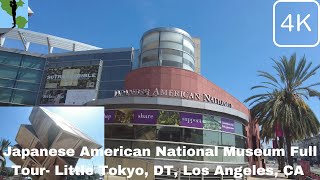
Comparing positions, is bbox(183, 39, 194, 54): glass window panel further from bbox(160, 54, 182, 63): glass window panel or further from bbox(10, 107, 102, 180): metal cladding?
bbox(10, 107, 102, 180): metal cladding

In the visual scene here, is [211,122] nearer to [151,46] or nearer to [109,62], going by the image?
[151,46]

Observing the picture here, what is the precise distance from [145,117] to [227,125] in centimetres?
601

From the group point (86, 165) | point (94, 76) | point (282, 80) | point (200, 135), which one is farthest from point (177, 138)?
point (94, 76)

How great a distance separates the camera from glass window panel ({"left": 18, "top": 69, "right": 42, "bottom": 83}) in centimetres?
5428

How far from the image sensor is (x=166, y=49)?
25.9 meters

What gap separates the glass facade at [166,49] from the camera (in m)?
25.7

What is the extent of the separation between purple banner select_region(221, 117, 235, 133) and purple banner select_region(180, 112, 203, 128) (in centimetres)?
215

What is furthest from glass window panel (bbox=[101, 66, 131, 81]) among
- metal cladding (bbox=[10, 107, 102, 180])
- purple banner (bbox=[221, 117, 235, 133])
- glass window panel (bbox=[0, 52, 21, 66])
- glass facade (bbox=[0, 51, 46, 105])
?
metal cladding (bbox=[10, 107, 102, 180])

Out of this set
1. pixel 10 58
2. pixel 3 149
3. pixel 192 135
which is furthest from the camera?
pixel 10 58

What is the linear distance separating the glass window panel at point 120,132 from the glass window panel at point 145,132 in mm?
363

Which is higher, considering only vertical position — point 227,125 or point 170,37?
point 170,37

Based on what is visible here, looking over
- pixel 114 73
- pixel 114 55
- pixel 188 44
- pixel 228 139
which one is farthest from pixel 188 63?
pixel 114 55

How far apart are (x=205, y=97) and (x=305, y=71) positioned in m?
14.4

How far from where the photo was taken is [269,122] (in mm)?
32094
